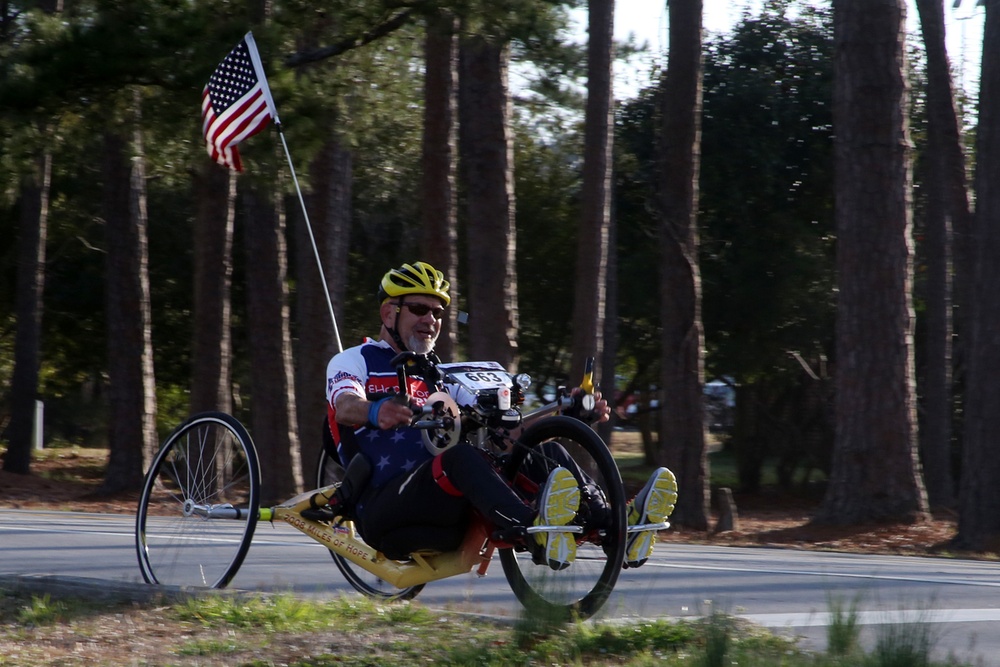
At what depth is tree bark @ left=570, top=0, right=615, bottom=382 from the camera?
65.2ft

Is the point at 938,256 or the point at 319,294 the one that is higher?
the point at 938,256

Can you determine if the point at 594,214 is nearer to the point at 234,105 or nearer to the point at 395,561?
the point at 234,105

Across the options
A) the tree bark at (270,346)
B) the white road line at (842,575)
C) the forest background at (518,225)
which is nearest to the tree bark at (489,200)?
the forest background at (518,225)

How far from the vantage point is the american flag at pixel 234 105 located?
11.3 m

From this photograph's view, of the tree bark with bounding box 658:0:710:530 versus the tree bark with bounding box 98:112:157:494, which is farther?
the tree bark with bounding box 98:112:157:494

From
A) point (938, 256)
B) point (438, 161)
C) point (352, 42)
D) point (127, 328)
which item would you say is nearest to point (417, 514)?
point (352, 42)

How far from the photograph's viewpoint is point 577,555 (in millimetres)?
5648

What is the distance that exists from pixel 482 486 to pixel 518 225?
23771 millimetres

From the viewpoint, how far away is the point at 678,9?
65.0 feet

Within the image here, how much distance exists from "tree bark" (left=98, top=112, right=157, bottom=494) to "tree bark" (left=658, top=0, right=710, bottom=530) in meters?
8.45

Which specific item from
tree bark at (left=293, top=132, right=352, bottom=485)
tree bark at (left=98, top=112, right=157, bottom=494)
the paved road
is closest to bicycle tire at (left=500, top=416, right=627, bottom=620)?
the paved road

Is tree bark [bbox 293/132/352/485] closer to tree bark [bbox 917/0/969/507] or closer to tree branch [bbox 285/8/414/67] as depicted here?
tree branch [bbox 285/8/414/67]

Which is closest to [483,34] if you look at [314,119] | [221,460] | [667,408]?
[314,119]

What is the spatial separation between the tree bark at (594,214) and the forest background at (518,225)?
0.04 meters
